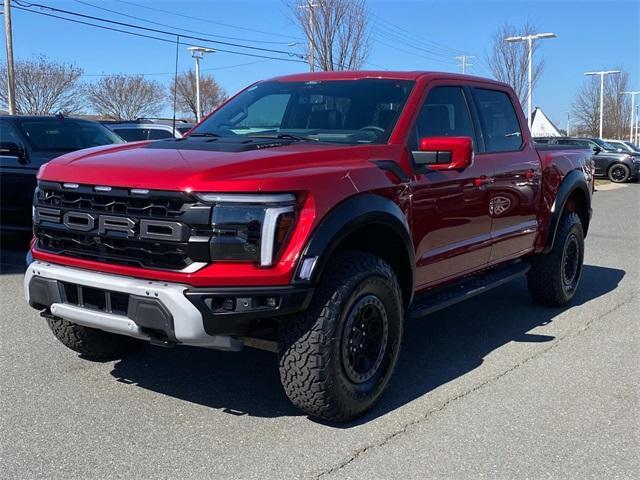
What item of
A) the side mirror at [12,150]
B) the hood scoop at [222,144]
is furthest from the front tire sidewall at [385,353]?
the side mirror at [12,150]

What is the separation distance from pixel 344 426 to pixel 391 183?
139 cm

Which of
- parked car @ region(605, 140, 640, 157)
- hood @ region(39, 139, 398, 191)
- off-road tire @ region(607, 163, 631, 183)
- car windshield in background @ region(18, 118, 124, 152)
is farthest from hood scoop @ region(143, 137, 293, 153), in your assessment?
parked car @ region(605, 140, 640, 157)

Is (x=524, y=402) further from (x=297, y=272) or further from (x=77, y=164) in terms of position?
(x=77, y=164)

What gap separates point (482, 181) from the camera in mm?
4816

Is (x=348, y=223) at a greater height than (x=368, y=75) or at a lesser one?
lesser

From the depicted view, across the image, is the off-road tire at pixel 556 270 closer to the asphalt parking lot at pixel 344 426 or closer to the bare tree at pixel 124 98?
the asphalt parking lot at pixel 344 426

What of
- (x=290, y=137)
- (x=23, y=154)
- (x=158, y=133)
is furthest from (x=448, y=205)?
(x=158, y=133)

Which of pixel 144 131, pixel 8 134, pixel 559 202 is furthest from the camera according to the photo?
pixel 144 131

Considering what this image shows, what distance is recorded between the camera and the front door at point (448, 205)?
4250 mm

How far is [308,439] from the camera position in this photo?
3.48 m

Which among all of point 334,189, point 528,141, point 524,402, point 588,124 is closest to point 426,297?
point 524,402

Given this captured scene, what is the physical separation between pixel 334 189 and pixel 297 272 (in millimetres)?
511

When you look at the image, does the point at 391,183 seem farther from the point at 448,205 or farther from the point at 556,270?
the point at 556,270

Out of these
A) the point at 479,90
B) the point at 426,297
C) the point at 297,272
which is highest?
the point at 479,90
